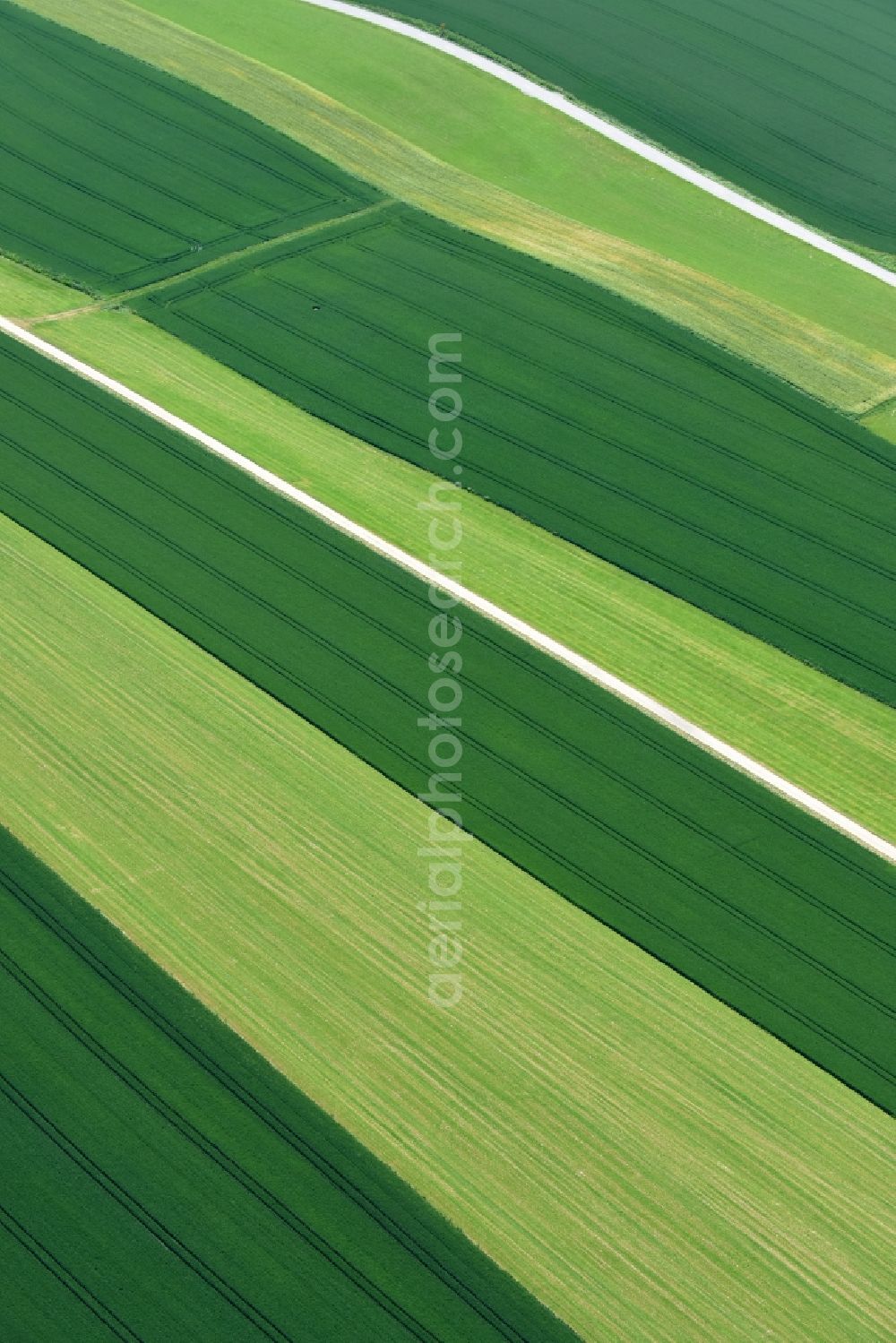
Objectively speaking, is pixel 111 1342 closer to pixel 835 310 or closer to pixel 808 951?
pixel 808 951

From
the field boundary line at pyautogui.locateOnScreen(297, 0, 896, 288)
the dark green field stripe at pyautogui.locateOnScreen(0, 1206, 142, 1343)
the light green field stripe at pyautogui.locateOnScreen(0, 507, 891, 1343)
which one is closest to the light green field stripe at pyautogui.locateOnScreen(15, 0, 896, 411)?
the field boundary line at pyautogui.locateOnScreen(297, 0, 896, 288)

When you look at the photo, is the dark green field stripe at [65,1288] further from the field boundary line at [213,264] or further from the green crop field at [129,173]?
the green crop field at [129,173]

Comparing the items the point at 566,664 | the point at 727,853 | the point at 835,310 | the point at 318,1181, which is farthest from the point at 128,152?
the point at 318,1181

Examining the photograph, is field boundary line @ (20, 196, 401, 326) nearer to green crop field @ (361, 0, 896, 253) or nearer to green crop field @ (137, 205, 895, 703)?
green crop field @ (137, 205, 895, 703)

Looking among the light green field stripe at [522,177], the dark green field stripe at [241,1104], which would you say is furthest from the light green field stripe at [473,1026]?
the light green field stripe at [522,177]

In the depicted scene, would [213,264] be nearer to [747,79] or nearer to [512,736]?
[512,736]
